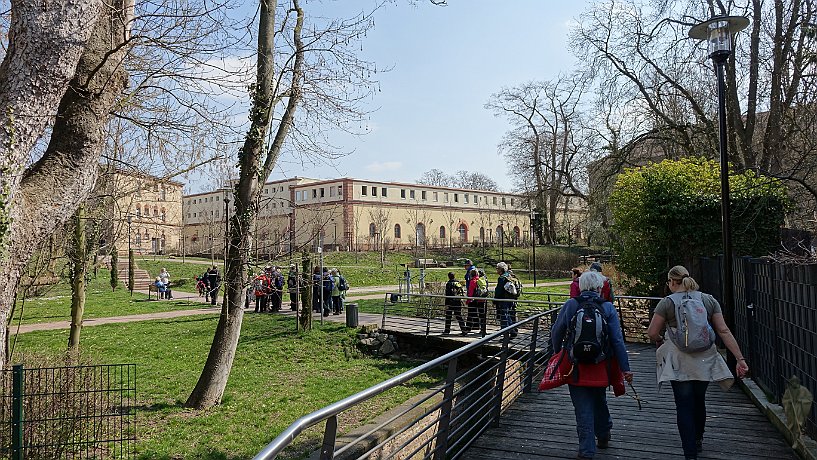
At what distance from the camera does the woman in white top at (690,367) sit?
506 cm

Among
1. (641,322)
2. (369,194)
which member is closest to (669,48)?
(641,322)

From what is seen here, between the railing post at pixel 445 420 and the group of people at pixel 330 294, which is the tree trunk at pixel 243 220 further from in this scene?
the group of people at pixel 330 294

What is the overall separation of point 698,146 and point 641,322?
1132cm

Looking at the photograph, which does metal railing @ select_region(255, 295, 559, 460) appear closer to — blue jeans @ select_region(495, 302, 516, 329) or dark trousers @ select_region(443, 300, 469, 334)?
blue jeans @ select_region(495, 302, 516, 329)

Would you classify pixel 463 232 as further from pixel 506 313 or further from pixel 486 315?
pixel 506 313

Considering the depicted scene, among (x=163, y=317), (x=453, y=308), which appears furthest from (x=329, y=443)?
(x=163, y=317)

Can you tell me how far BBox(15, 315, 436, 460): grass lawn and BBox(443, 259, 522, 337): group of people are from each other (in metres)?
1.95

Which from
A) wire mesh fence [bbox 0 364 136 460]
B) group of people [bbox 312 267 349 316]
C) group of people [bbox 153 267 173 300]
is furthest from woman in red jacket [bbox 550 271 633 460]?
group of people [bbox 153 267 173 300]

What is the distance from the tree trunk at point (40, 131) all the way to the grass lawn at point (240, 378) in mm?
4040

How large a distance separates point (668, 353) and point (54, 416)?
676cm

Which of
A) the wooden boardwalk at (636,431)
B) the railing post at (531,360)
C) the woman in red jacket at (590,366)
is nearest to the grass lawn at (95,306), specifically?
the railing post at (531,360)

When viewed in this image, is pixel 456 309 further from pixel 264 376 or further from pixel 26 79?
pixel 26 79

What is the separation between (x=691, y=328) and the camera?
5078mm

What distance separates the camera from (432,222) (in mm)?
75250
